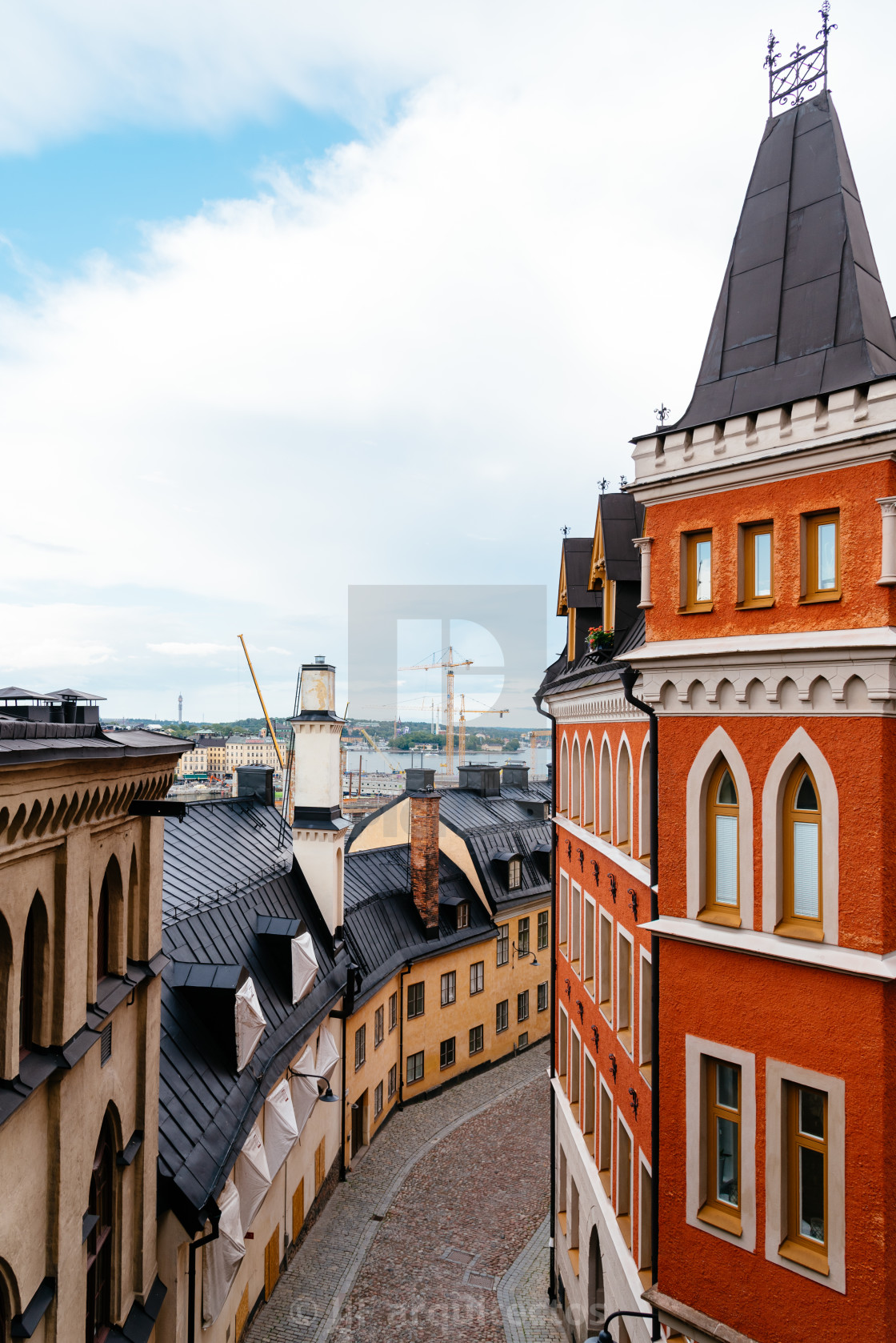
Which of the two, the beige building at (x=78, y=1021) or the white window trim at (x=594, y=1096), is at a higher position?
the beige building at (x=78, y=1021)

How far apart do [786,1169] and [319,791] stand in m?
18.6

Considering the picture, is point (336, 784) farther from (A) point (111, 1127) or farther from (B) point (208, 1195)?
(A) point (111, 1127)

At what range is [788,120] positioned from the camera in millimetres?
11602

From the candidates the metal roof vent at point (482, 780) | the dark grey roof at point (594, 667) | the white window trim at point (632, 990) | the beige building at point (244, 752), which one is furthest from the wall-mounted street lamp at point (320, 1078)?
the beige building at point (244, 752)

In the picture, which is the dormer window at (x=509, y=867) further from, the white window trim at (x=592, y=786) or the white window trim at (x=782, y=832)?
the white window trim at (x=782, y=832)

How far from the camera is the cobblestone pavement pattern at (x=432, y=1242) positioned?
18.2 metres

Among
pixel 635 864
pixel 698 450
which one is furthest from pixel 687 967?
pixel 698 450

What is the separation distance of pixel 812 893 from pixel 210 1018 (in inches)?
470

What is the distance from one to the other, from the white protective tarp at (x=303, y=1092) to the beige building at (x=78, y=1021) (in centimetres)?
837

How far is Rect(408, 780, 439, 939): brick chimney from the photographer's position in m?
32.4

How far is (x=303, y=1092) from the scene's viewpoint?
20.2 m

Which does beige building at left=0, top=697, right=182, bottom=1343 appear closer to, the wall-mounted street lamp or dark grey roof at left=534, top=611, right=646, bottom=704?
dark grey roof at left=534, top=611, right=646, bottom=704

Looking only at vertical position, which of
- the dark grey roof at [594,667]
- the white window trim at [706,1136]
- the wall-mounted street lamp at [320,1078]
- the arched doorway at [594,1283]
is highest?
the dark grey roof at [594,667]

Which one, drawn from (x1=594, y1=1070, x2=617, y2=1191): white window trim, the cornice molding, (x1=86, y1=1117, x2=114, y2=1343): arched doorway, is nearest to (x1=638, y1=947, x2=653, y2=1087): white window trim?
the cornice molding
